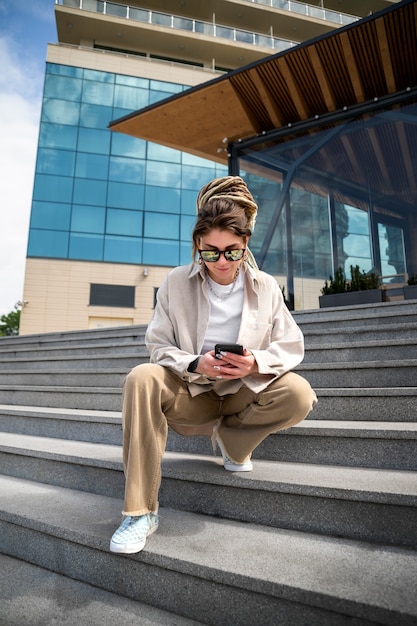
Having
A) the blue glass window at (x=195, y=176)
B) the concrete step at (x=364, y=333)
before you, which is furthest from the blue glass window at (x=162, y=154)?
the concrete step at (x=364, y=333)

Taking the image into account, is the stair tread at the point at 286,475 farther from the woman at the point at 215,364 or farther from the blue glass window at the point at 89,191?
the blue glass window at the point at 89,191

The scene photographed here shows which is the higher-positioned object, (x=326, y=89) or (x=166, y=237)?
(x=166, y=237)

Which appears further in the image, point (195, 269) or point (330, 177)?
point (330, 177)

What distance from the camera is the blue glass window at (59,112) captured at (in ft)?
60.7

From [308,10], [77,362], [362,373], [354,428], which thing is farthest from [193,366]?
[308,10]

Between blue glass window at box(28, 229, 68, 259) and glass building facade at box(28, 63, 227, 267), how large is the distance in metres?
0.04

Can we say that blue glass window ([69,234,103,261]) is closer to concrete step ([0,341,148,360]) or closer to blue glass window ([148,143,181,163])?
blue glass window ([148,143,181,163])

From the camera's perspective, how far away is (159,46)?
21.5m

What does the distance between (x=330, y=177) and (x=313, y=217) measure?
2.07 feet

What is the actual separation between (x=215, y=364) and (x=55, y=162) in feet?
63.2

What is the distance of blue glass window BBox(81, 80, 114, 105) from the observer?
1903 centimetres

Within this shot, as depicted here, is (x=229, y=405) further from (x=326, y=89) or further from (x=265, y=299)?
(x=326, y=89)

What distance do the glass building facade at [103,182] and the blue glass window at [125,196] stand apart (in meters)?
0.05

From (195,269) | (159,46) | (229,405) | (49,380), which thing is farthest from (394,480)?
(159,46)
